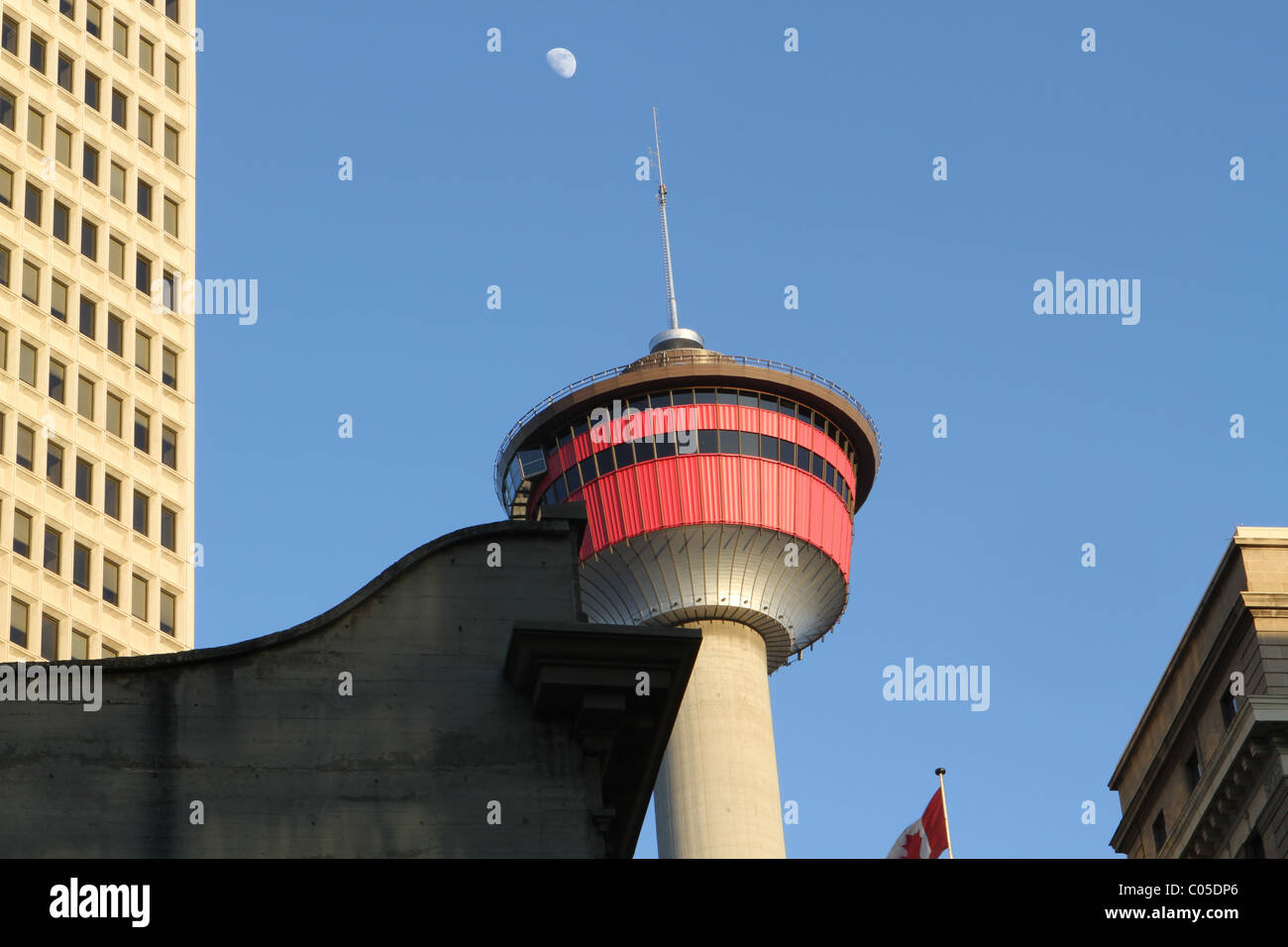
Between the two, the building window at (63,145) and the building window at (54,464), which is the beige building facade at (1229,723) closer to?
the building window at (54,464)

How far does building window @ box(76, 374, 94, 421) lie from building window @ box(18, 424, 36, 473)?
7.97 feet

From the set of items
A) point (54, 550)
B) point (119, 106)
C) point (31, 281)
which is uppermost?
point (119, 106)

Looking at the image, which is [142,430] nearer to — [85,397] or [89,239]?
[85,397]

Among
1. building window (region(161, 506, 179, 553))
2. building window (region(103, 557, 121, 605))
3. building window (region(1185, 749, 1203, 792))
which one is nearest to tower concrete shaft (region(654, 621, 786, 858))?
building window (region(161, 506, 179, 553))

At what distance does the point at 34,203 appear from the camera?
78.1 meters

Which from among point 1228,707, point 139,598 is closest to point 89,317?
point 139,598

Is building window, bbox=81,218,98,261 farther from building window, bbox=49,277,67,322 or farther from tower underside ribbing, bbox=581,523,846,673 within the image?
tower underside ribbing, bbox=581,523,846,673

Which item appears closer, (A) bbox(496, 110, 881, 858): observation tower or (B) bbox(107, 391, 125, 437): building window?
(B) bbox(107, 391, 125, 437): building window

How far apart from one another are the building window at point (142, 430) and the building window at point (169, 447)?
59 cm

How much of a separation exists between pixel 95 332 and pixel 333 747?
175 ft

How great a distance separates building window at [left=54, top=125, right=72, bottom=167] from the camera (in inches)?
3135

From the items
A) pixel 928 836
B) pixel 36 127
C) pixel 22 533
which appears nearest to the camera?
pixel 928 836

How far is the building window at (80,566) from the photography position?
73312 millimetres
